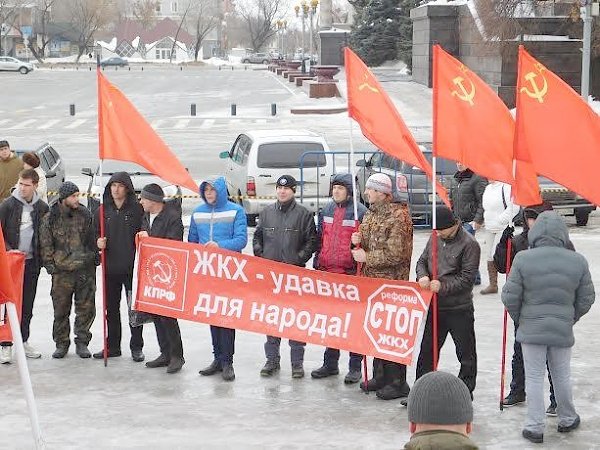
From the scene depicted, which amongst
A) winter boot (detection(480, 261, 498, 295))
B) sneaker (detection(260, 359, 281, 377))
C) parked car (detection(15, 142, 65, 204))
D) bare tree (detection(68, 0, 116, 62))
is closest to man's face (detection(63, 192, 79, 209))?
sneaker (detection(260, 359, 281, 377))

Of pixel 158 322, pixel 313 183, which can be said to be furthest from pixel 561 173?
pixel 313 183

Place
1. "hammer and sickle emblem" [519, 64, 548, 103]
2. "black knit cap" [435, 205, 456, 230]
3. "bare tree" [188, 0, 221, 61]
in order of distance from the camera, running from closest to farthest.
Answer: "hammer and sickle emblem" [519, 64, 548, 103] → "black knit cap" [435, 205, 456, 230] → "bare tree" [188, 0, 221, 61]

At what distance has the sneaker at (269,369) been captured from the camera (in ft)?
31.4

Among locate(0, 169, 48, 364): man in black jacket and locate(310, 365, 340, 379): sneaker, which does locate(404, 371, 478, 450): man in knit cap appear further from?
locate(0, 169, 48, 364): man in black jacket

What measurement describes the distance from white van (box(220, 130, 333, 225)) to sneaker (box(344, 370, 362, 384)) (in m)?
8.96

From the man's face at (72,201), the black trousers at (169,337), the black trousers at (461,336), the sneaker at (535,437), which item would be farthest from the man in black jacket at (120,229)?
the sneaker at (535,437)

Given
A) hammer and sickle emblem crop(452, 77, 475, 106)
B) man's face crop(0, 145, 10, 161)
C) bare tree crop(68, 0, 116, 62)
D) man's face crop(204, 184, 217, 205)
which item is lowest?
man's face crop(204, 184, 217, 205)

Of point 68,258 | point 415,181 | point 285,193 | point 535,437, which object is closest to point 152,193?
point 68,258

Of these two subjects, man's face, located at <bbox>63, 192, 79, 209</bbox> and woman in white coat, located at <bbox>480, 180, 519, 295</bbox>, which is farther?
woman in white coat, located at <bbox>480, 180, 519, 295</bbox>

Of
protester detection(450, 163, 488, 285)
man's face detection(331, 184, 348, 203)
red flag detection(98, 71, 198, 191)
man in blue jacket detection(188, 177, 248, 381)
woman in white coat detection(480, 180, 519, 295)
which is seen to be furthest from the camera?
protester detection(450, 163, 488, 285)

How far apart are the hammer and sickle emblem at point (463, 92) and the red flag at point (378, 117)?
534 millimetres

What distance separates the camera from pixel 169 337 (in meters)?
9.79

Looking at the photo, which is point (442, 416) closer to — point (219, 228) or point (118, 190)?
point (219, 228)

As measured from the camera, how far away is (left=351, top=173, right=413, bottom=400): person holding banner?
8.91 metres
